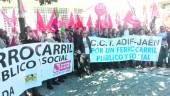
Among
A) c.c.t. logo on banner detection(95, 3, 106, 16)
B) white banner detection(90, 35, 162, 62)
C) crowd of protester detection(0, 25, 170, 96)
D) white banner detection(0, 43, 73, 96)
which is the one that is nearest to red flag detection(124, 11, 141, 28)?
crowd of protester detection(0, 25, 170, 96)

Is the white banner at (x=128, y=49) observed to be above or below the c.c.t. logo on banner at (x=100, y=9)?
below

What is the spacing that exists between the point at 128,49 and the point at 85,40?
1.99 m

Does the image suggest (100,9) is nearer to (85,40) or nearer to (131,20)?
(131,20)

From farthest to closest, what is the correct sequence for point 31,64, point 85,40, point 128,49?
1. point 128,49
2. point 85,40
3. point 31,64

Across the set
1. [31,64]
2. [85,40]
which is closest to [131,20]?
[85,40]

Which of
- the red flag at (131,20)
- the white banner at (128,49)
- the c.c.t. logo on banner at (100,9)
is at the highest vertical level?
the c.c.t. logo on banner at (100,9)

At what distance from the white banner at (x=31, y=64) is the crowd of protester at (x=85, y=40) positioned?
0.43 meters

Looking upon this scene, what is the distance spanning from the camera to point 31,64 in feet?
29.3

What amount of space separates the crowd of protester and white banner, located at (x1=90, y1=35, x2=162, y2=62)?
303 mm

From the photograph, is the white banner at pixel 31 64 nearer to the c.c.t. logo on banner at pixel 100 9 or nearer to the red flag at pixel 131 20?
the c.c.t. logo on banner at pixel 100 9

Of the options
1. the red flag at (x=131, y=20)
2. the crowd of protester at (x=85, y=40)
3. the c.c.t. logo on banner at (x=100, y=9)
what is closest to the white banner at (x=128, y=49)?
the crowd of protester at (x=85, y=40)

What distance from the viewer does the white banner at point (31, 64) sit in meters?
7.49

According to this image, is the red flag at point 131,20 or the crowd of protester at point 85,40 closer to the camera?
the crowd of protester at point 85,40

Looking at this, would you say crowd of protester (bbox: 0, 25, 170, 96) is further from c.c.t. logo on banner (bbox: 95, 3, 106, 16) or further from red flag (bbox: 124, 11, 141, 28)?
c.c.t. logo on banner (bbox: 95, 3, 106, 16)
